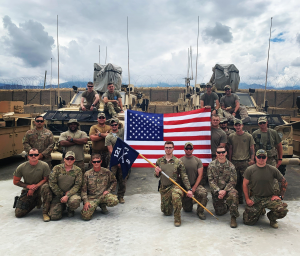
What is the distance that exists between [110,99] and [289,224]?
16.8 feet

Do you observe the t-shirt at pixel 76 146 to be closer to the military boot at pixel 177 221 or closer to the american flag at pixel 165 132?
the american flag at pixel 165 132

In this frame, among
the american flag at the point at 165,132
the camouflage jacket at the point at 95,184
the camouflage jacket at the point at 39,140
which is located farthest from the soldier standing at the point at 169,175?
the camouflage jacket at the point at 39,140

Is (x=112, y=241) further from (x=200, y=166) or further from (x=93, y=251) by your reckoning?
(x=200, y=166)

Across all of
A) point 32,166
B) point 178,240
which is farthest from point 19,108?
point 178,240

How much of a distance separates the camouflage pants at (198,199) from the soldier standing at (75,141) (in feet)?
6.76

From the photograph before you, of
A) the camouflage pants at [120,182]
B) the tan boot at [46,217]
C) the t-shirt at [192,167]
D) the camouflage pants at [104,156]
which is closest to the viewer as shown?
the tan boot at [46,217]

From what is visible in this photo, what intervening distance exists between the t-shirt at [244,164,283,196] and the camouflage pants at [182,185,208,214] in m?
0.77

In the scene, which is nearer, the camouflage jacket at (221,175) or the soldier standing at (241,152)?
the camouflage jacket at (221,175)

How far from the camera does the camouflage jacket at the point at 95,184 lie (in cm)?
462

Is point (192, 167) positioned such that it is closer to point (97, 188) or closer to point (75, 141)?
point (97, 188)

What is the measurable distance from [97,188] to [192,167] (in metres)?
1.62

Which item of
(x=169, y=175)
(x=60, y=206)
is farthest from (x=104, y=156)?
(x=169, y=175)

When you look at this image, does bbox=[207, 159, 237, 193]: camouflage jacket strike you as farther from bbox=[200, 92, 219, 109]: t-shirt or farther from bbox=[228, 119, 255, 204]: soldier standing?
bbox=[200, 92, 219, 109]: t-shirt

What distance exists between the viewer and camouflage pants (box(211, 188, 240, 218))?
165 inches
